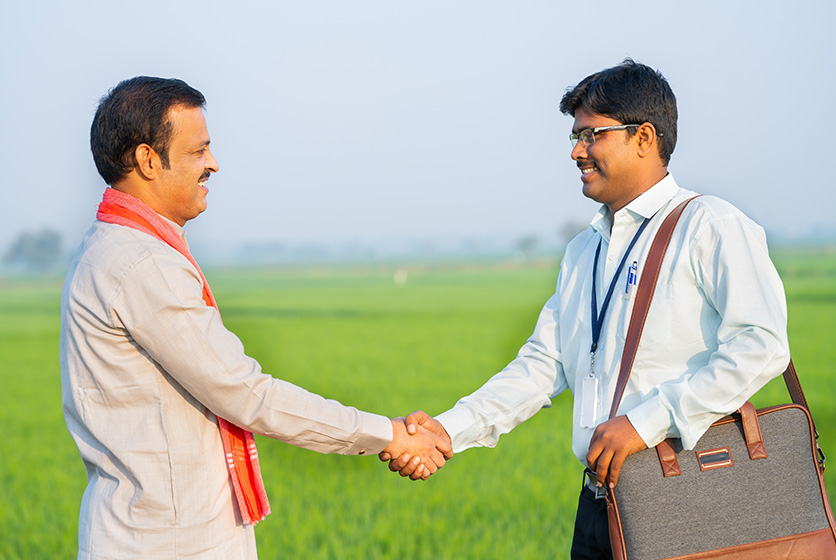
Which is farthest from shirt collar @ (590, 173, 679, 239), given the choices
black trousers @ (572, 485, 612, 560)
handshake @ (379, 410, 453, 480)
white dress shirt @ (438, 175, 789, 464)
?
handshake @ (379, 410, 453, 480)

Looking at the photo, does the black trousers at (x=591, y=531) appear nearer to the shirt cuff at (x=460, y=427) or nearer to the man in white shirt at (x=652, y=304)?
the man in white shirt at (x=652, y=304)

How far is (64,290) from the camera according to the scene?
2.26 metres

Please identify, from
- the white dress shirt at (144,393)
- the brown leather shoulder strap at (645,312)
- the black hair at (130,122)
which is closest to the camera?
the white dress shirt at (144,393)

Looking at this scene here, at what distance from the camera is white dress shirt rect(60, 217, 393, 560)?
216 centimetres

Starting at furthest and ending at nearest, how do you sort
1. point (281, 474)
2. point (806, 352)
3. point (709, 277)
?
point (806, 352)
point (281, 474)
point (709, 277)

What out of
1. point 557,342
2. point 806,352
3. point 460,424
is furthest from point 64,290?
point 806,352

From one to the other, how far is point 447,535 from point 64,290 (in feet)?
12.7

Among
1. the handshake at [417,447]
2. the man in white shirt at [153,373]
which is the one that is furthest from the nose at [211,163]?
the handshake at [417,447]

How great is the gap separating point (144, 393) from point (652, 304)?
1489mm

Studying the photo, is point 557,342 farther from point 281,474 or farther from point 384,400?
point 384,400

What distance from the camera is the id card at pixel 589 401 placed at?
8.25 ft

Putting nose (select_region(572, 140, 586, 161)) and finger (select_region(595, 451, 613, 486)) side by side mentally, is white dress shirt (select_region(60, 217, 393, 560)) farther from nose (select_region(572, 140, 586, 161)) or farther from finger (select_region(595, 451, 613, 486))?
nose (select_region(572, 140, 586, 161))

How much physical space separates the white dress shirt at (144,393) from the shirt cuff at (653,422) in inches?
44.6

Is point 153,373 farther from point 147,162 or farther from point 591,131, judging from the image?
point 591,131
